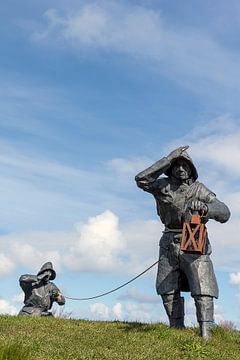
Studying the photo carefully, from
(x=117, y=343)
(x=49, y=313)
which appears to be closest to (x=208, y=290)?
(x=117, y=343)

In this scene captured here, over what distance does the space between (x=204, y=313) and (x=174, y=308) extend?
2.34ft

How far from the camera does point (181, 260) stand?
10.3 metres

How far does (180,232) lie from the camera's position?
10.4m

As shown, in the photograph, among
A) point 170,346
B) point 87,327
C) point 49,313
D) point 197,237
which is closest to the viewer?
point 170,346

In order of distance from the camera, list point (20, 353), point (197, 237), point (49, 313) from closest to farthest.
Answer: point (20, 353)
point (197, 237)
point (49, 313)

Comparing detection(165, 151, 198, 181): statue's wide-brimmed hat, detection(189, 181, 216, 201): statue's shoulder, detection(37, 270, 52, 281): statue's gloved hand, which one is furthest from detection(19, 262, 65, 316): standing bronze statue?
detection(189, 181, 216, 201): statue's shoulder

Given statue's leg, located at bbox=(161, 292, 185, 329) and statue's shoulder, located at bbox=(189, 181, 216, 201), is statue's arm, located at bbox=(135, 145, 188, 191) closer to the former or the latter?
statue's shoulder, located at bbox=(189, 181, 216, 201)

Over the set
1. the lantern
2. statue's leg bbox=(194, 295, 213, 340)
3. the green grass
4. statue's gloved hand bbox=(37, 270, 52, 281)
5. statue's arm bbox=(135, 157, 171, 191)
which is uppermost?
statue's arm bbox=(135, 157, 171, 191)

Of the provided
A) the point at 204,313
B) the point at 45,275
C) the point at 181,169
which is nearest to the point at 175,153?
the point at 181,169

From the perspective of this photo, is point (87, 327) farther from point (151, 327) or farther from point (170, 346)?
point (170, 346)

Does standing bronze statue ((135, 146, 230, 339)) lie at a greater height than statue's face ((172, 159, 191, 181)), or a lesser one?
lesser

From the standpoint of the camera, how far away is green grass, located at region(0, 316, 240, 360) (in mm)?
8163

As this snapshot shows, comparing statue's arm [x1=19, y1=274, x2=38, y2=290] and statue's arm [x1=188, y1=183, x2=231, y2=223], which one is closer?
statue's arm [x1=188, y1=183, x2=231, y2=223]

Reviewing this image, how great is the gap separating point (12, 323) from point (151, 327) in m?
2.24
